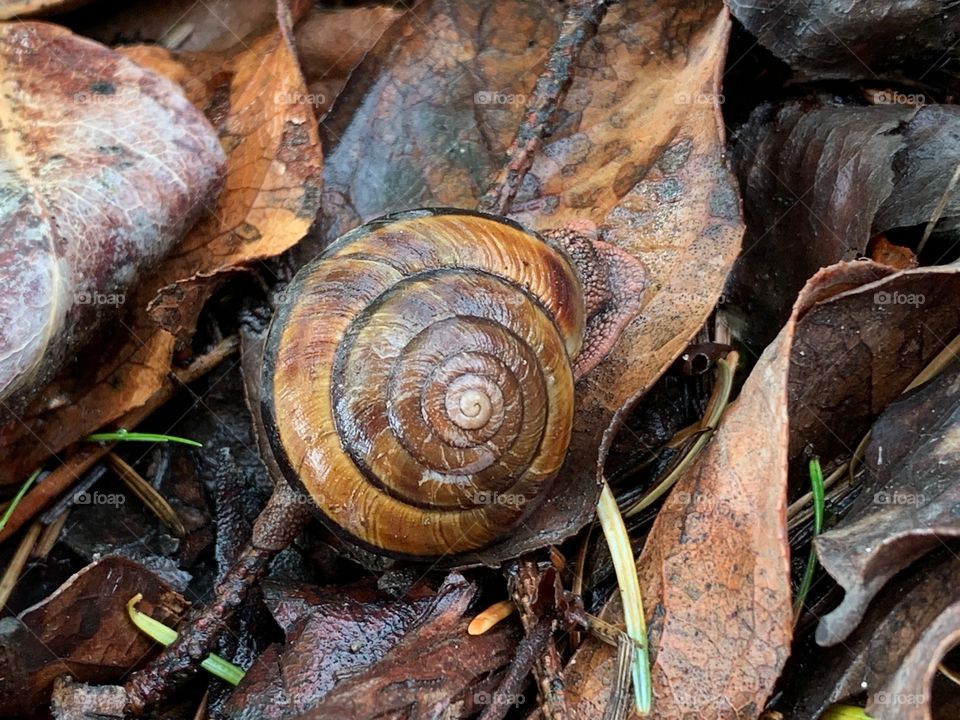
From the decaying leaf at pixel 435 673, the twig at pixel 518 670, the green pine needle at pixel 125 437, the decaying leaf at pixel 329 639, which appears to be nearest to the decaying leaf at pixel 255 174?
the green pine needle at pixel 125 437

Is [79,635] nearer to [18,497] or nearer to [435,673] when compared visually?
[18,497]

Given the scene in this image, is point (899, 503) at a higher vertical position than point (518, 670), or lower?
higher

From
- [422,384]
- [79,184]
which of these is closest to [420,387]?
[422,384]

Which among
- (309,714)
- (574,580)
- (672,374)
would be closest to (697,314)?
(672,374)

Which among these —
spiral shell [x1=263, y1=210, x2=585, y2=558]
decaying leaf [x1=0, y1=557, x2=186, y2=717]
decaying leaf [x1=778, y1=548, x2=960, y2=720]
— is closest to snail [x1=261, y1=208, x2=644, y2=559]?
Answer: spiral shell [x1=263, y1=210, x2=585, y2=558]

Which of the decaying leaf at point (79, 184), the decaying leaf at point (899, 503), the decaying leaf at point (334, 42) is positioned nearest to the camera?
the decaying leaf at point (899, 503)

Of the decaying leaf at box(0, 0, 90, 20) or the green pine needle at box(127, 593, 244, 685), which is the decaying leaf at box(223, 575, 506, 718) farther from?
the decaying leaf at box(0, 0, 90, 20)

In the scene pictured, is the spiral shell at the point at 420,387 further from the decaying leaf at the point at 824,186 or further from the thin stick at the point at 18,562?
the thin stick at the point at 18,562
